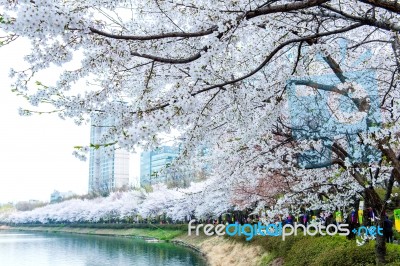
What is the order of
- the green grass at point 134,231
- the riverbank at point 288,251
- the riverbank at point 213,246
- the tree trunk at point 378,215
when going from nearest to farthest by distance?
the tree trunk at point 378,215 → the riverbank at point 288,251 → the riverbank at point 213,246 → the green grass at point 134,231

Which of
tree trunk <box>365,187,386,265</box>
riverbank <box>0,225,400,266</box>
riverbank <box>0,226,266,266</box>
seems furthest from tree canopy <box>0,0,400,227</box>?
riverbank <box>0,226,266,266</box>

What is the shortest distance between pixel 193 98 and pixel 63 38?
1230 millimetres

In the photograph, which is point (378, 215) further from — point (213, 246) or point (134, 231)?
point (134, 231)

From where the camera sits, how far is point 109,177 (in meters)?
117

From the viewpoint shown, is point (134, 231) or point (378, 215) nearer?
Result: point (378, 215)

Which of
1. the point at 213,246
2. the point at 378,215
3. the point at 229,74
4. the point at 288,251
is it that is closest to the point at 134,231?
the point at 213,246

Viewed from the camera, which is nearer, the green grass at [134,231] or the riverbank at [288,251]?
the riverbank at [288,251]

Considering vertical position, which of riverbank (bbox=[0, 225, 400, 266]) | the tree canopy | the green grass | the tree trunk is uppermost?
the tree canopy

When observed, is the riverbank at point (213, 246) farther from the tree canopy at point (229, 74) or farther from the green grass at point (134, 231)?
the tree canopy at point (229, 74)

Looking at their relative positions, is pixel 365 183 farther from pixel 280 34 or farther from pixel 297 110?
pixel 280 34

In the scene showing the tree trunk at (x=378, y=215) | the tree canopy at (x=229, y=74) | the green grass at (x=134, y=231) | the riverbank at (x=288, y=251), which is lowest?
the green grass at (x=134, y=231)

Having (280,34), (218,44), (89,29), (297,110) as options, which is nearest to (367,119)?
(297,110)

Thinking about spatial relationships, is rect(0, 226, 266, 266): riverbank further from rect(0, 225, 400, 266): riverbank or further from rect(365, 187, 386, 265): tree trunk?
rect(365, 187, 386, 265): tree trunk


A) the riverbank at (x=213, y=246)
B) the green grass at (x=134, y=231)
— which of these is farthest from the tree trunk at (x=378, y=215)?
the green grass at (x=134, y=231)
